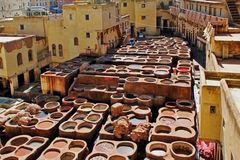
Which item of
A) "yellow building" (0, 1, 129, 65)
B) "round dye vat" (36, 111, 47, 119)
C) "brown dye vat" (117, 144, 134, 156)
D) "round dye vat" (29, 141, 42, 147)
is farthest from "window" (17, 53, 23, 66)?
"brown dye vat" (117, 144, 134, 156)

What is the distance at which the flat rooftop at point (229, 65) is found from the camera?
2150cm

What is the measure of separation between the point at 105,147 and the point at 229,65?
11126 mm

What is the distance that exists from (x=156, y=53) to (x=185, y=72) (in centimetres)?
831

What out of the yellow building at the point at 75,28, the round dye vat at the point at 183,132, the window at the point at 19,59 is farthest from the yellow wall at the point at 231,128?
the window at the point at 19,59

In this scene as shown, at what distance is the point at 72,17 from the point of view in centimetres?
3944

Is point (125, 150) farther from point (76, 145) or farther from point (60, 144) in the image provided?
point (60, 144)

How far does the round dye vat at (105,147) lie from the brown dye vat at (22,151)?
488 centimetres

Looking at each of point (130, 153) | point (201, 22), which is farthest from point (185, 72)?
point (130, 153)

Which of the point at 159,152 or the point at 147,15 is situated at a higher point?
the point at 147,15

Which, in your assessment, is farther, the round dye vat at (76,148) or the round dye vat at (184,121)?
the round dye vat at (184,121)

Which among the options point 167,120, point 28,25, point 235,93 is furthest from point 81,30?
point 235,93

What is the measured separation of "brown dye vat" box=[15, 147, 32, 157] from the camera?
21103 millimetres

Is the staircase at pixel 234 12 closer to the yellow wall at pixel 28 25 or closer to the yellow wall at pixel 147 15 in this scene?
the yellow wall at pixel 147 15

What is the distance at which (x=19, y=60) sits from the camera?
35.1m
